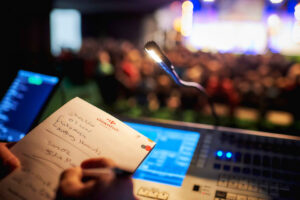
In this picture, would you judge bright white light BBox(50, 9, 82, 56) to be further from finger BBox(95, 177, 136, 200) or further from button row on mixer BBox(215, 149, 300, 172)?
finger BBox(95, 177, 136, 200)

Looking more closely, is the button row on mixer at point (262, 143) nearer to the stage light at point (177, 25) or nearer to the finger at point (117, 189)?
the finger at point (117, 189)

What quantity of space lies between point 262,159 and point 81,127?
20.6 inches

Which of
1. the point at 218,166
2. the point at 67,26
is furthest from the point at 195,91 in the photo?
the point at 67,26

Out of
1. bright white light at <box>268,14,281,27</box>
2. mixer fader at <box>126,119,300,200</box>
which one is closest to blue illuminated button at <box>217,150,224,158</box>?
mixer fader at <box>126,119,300,200</box>

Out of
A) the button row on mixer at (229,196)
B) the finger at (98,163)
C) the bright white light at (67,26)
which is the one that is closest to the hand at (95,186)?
the finger at (98,163)

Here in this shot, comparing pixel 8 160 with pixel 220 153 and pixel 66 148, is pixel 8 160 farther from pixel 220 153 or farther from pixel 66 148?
pixel 220 153

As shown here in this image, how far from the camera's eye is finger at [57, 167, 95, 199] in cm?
44

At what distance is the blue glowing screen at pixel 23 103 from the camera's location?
86 centimetres

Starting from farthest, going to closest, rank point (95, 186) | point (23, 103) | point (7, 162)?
1. point (23, 103)
2. point (7, 162)
3. point (95, 186)

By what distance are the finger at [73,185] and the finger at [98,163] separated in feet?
0.11

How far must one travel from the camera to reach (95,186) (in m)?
0.44

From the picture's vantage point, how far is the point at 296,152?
2.51ft

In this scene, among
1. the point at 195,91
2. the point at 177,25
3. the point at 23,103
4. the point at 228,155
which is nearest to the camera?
the point at 228,155

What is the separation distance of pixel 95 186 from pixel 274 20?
10.5 m
